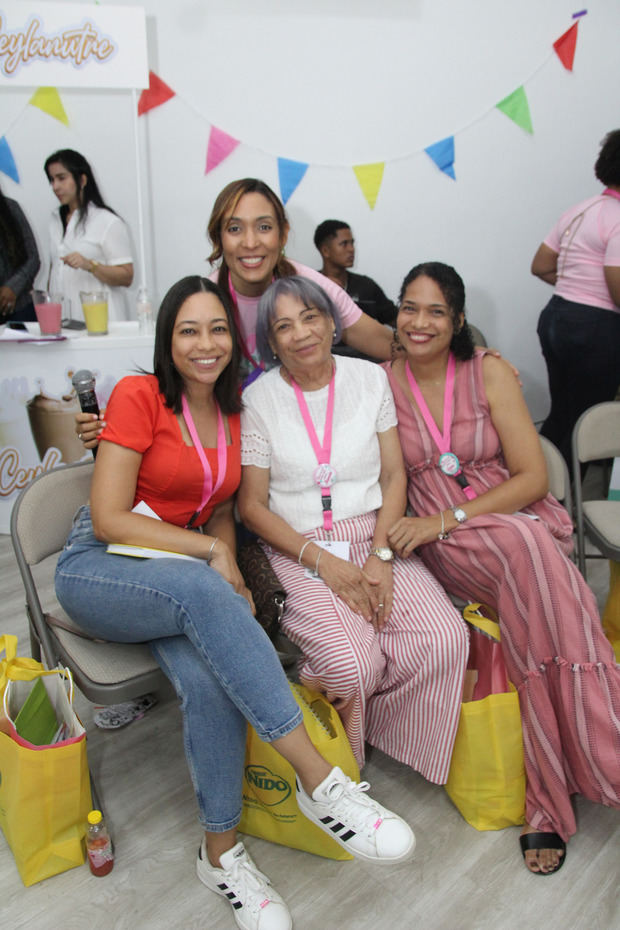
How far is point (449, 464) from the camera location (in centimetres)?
197

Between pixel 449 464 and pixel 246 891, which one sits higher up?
pixel 449 464

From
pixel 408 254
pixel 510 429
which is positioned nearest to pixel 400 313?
pixel 510 429

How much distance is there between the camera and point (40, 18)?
2.96m

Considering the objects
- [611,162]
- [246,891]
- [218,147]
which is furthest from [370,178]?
[246,891]

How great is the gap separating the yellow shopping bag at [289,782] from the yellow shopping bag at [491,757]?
280 millimetres

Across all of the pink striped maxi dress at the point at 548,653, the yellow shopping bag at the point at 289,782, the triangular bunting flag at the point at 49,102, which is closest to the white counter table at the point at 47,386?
the triangular bunting flag at the point at 49,102

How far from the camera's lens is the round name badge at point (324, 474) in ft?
6.06

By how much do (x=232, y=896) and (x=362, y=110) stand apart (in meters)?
3.62

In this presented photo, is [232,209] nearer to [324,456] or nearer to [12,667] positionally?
[324,456]

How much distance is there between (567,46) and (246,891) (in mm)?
4389

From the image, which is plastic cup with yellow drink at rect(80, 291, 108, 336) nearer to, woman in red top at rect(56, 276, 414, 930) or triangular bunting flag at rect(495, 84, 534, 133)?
woman in red top at rect(56, 276, 414, 930)

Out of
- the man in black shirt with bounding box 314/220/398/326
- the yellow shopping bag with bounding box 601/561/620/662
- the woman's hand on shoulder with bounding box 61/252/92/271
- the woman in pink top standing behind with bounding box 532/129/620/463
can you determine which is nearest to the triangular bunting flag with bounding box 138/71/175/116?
the woman's hand on shoulder with bounding box 61/252/92/271

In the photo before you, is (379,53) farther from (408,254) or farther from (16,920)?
(16,920)

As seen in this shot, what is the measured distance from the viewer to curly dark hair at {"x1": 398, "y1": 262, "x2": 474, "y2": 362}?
197 centimetres
